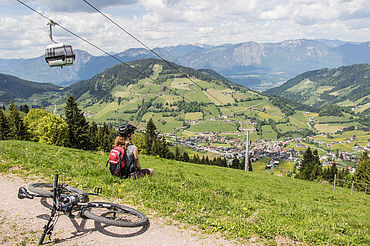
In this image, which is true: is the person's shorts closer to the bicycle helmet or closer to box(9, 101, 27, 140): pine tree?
the bicycle helmet

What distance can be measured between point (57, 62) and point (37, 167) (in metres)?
6.16

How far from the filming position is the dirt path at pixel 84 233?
6660mm

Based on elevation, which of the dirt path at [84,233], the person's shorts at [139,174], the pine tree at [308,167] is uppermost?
the person's shorts at [139,174]

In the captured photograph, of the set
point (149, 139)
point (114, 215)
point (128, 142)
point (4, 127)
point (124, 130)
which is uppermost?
point (124, 130)

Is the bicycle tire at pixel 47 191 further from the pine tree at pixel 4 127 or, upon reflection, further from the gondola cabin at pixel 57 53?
the pine tree at pixel 4 127

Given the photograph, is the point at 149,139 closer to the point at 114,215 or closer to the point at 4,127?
the point at 4,127

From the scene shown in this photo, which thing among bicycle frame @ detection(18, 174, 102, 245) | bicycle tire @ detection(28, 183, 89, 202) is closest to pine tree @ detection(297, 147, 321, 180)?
bicycle tire @ detection(28, 183, 89, 202)

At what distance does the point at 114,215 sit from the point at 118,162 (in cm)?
295

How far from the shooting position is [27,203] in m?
8.48

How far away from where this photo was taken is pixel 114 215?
7.79m

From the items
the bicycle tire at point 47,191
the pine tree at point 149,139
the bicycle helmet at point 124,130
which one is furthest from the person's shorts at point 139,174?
the pine tree at point 149,139

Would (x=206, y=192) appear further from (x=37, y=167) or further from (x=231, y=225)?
(x=37, y=167)

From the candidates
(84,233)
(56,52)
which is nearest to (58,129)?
(56,52)

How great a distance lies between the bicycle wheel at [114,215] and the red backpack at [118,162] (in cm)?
238
